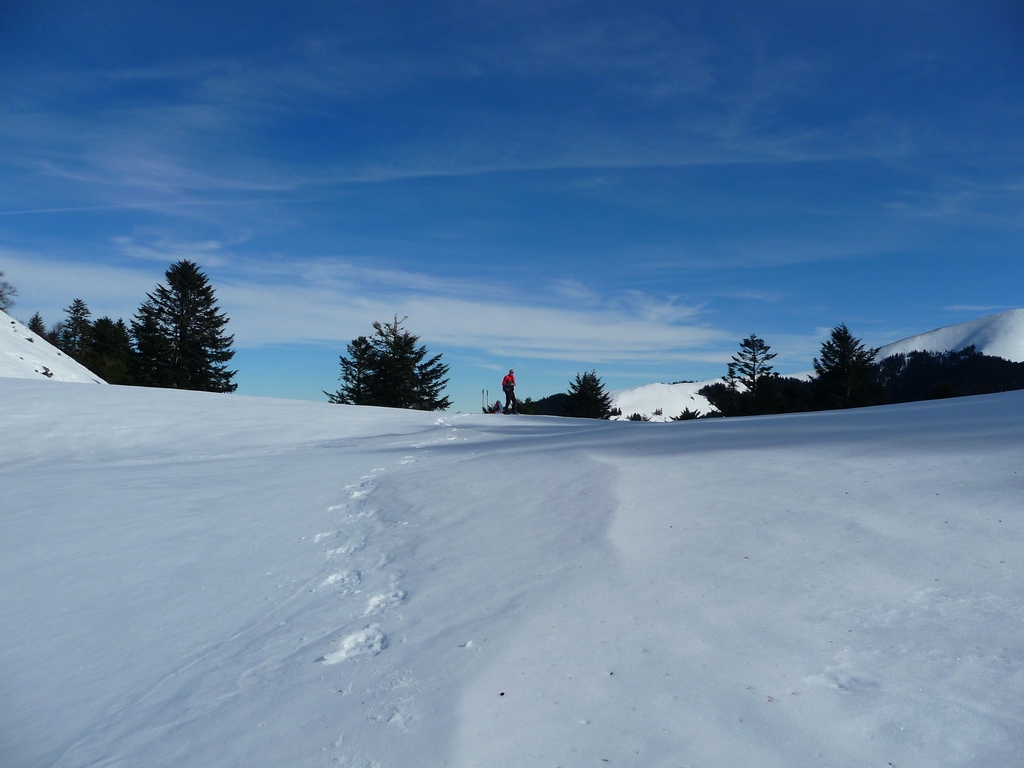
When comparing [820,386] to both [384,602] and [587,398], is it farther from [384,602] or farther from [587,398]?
[384,602]

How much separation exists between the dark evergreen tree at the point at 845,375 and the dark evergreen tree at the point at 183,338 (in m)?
44.3

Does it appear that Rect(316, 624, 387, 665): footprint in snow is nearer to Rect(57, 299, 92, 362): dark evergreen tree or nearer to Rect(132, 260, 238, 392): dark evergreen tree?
Rect(132, 260, 238, 392): dark evergreen tree

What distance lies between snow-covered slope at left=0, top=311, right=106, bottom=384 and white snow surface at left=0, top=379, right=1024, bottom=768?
27.9m

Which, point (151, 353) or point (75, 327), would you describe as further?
point (75, 327)

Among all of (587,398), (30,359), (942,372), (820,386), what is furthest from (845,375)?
(30,359)

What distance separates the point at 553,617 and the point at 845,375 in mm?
46044

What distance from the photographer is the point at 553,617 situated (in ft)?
11.2

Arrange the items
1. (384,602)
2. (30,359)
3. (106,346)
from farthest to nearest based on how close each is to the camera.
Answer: (106,346) < (30,359) < (384,602)

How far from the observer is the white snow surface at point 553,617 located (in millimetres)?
2479

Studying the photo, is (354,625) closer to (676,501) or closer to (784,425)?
(676,501)

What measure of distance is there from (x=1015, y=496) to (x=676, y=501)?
7.76 feet

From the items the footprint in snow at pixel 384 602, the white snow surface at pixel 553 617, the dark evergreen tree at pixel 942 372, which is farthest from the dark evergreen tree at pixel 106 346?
the dark evergreen tree at pixel 942 372

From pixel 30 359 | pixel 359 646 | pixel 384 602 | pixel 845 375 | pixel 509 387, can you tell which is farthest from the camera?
pixel 845 375

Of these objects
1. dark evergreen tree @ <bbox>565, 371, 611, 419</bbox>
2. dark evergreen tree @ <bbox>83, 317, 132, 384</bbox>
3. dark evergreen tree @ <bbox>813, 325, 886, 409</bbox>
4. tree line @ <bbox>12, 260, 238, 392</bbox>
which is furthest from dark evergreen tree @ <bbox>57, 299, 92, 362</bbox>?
dark evergreen tree @ <bbox>813, 325, 886, 409</bbox>
